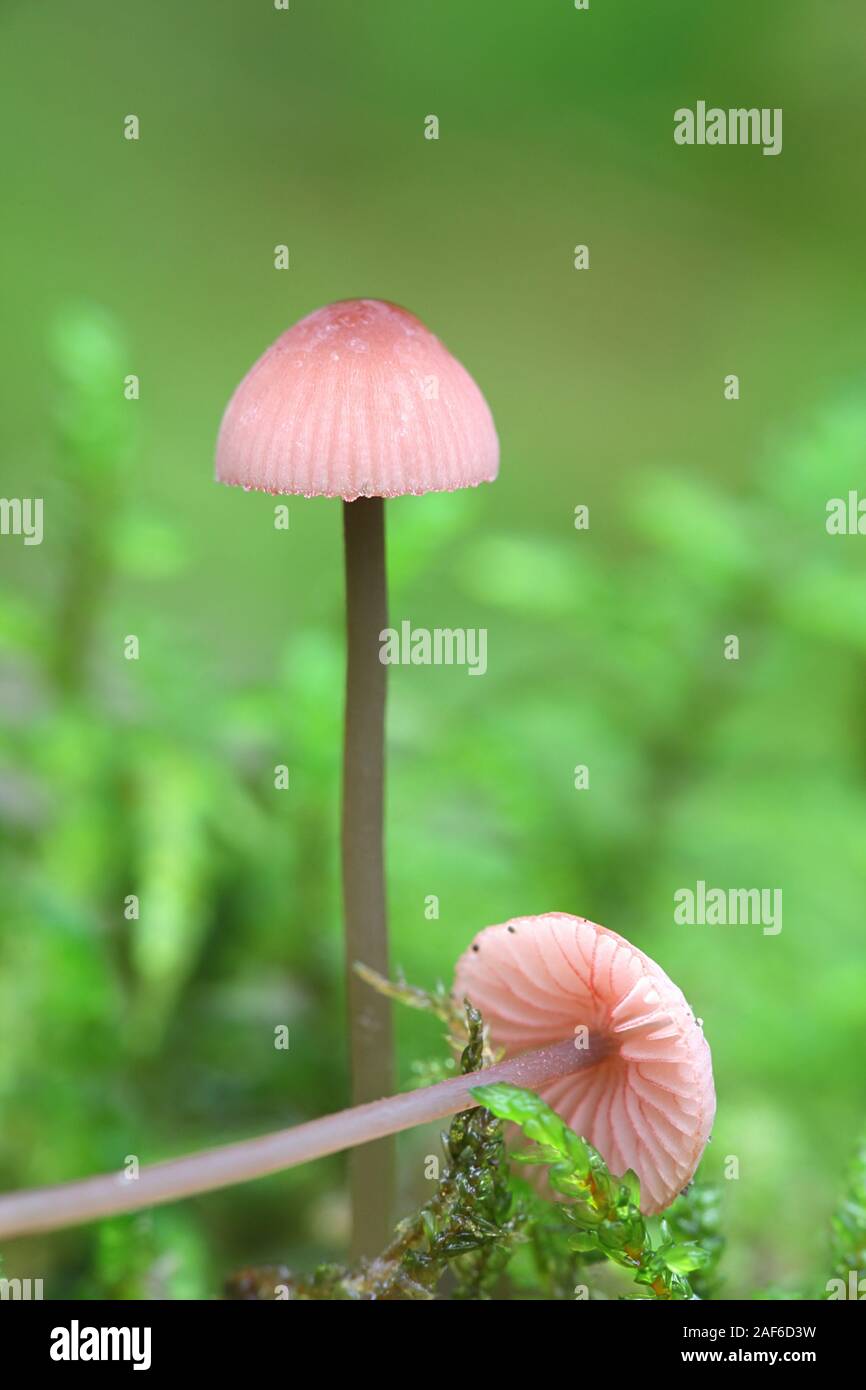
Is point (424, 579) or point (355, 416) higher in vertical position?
point (424, 579)

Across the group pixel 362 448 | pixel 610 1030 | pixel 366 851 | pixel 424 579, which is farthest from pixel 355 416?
pixel 424 579

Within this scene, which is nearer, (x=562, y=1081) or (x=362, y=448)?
(x=362, y=448)

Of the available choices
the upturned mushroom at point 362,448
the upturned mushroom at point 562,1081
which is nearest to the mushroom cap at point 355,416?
the upturned mushroom at point 362,448

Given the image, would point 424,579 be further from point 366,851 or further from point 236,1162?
point 236,1162

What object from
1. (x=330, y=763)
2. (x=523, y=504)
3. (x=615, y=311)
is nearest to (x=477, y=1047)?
(x=330, y=763)

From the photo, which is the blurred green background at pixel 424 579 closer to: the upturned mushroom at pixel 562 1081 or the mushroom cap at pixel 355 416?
the upturned mushroom at pixel 562 1081
